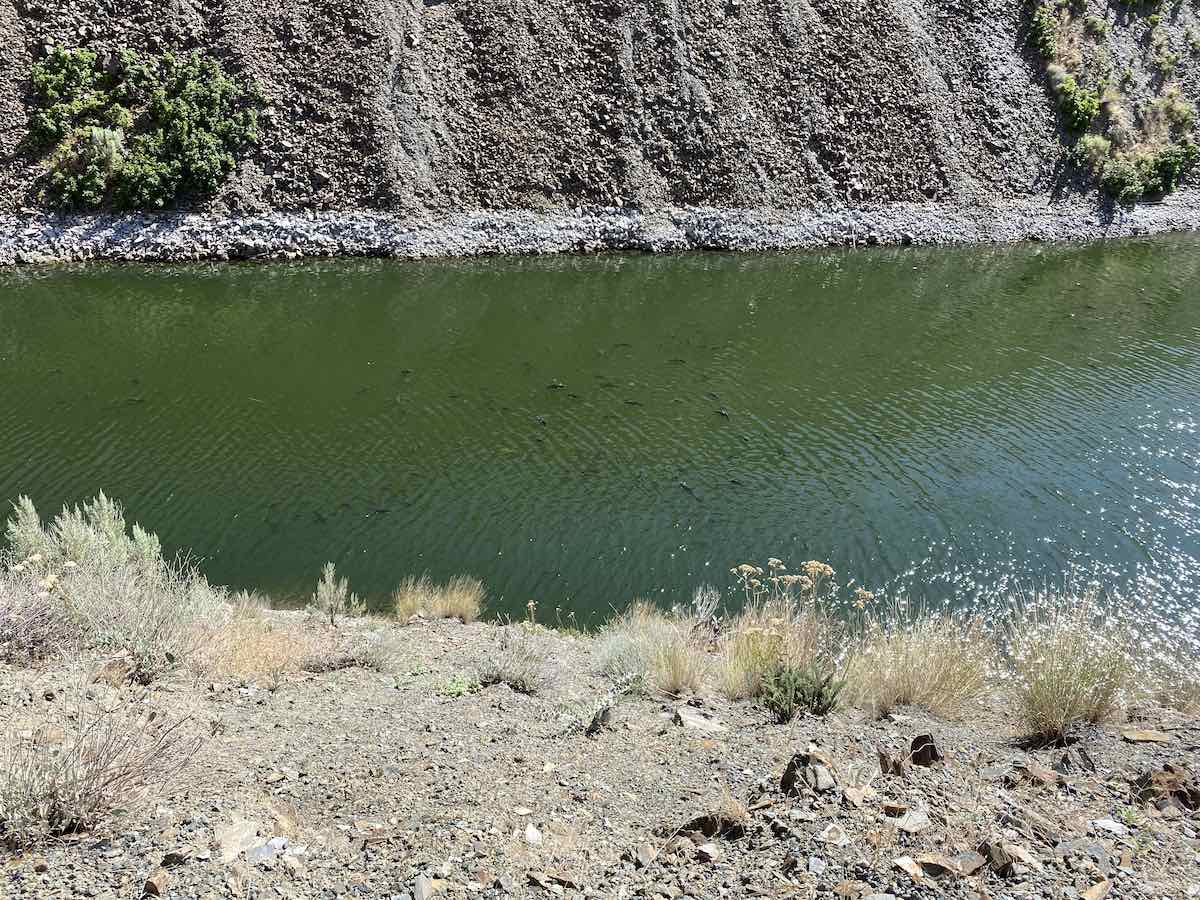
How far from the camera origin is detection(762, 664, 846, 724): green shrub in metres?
6.87

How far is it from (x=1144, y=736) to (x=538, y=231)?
24.3 metres

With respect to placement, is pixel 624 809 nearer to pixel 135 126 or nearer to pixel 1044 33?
pixel 135 126

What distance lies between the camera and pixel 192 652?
25.8ft

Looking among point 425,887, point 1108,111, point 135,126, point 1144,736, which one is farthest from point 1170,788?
point 1108,111

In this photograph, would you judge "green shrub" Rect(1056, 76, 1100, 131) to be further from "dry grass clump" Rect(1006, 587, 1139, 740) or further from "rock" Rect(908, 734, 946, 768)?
"rock" Rect(908, 734, 946, 768)

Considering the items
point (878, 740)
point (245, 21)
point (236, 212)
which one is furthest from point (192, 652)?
point (245, 21)

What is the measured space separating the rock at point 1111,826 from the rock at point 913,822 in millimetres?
1028

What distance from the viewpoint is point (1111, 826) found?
16.9 feet

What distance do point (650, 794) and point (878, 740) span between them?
1794 mm

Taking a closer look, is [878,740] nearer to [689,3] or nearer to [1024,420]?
[1024,420]

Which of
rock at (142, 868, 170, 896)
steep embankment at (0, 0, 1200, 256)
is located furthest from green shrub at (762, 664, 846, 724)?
steep embankment at (0, 0, 1200, 256)

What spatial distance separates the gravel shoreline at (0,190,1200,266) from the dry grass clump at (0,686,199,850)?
22469 mm

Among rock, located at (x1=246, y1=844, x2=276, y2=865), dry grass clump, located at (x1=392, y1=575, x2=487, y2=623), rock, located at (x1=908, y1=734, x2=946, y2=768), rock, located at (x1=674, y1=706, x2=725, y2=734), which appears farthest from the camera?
dry grass clump, located at (x1=392, y1=575, x2=487, y2=623)

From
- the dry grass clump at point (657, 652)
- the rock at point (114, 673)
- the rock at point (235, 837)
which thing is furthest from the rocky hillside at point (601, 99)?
the rock at point (235, 837)
